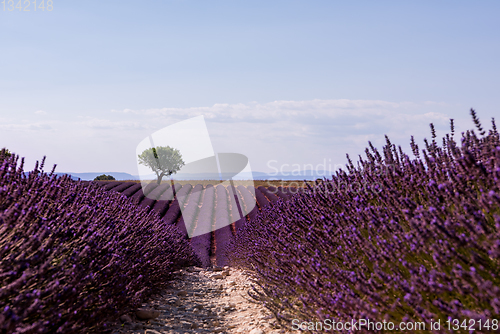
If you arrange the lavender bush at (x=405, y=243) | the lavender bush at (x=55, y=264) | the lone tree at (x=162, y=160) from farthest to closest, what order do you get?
the lone tree at (x=162, y=160) → the lavender bush at (x=55, y=264) → the lavender bush at (x=405, y=243)

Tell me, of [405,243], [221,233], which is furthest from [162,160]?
[405,243]

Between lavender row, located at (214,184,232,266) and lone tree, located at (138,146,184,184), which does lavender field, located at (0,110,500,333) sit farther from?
lone tree, located at (138,146,184,184)

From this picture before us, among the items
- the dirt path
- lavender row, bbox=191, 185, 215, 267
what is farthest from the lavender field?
lavender row, bbox=191, 185, 215, 267

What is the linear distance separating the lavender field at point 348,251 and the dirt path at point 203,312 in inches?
10.0

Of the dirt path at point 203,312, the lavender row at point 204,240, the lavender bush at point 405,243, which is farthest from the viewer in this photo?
the lavender row at point 204,240

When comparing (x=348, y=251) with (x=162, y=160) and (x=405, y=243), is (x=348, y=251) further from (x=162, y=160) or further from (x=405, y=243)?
(x=162, y=160)

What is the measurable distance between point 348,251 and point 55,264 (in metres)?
2.18

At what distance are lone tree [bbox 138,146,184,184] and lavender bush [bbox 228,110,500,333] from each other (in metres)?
36.3

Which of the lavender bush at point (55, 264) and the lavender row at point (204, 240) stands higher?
the lavender bush at point (55, 264)

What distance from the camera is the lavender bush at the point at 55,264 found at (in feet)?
6.20

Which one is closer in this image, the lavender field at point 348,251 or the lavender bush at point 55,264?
the lavender field at point 348,251

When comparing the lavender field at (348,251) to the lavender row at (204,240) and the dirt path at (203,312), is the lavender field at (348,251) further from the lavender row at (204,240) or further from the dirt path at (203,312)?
the lavender row at (204,240)

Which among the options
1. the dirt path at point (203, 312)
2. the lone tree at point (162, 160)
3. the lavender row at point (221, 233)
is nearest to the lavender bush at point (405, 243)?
the dirt path at point (203, 312)

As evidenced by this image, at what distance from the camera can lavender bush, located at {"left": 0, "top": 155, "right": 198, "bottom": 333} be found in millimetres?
1890
